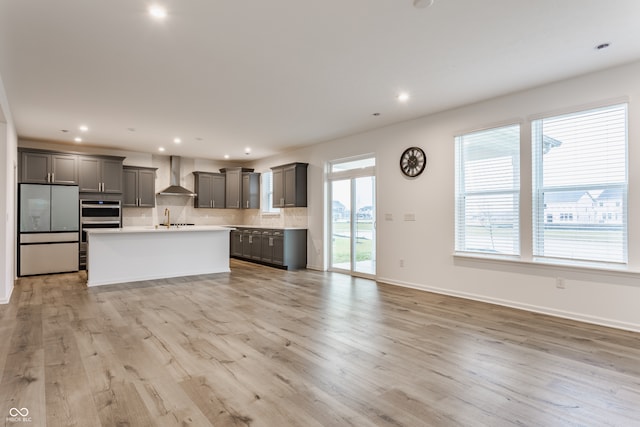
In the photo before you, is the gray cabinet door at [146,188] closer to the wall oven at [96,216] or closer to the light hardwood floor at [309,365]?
the wall oven at [96,216]

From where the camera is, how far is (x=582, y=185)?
3982mm

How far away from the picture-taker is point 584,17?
9.25 feet

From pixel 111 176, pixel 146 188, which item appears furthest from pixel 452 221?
pixel 111 176

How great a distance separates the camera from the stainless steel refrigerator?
6.63m

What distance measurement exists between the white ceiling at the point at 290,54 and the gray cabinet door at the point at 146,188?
286 centimetres

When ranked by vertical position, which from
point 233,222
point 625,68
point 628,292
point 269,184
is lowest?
point 628,292

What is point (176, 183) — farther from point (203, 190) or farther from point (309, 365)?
point (309, 365)

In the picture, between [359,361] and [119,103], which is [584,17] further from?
[119,103]

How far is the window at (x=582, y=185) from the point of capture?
3762 mm

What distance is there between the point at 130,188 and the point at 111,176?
57cm

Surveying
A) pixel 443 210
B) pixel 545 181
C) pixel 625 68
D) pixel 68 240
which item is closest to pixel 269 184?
pixel 68 240

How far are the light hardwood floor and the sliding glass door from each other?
2.01m

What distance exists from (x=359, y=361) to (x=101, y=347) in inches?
87.3

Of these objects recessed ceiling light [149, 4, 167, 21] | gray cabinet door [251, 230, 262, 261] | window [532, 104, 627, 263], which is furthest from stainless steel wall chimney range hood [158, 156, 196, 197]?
window [532, 104, 627, 263]
